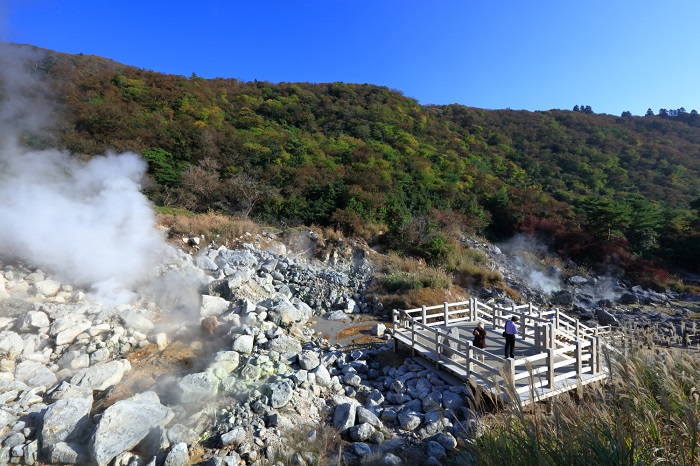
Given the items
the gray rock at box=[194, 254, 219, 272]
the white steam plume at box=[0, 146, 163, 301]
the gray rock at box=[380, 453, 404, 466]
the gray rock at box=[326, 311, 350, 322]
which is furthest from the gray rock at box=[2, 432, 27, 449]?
the gray rock at box=[194, 254, 219, 272]

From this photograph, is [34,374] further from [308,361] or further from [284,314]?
[284,314]

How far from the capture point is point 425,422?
17.5ft

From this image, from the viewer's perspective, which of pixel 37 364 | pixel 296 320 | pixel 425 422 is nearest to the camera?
pixel 425 422

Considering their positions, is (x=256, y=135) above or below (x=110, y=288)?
above

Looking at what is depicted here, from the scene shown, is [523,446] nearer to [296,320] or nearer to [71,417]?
[71,417]

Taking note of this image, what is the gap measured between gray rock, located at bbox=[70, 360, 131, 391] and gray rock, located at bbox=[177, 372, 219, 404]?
1.26m

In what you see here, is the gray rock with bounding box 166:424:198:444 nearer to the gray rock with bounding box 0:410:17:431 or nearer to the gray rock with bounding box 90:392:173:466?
the gray rock with bounding box 90:392:173:466

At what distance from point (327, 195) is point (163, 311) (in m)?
12.1

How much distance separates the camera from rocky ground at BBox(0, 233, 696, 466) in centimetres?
429

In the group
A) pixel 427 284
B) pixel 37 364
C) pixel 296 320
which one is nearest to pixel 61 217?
pixel 37 364

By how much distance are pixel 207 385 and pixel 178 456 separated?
4.18 ft


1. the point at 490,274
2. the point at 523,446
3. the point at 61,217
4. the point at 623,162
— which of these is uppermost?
the point at 623,162

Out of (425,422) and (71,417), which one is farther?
(425,422)

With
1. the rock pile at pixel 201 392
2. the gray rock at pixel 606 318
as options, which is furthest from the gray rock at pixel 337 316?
the gray rock at pixel 606 318
